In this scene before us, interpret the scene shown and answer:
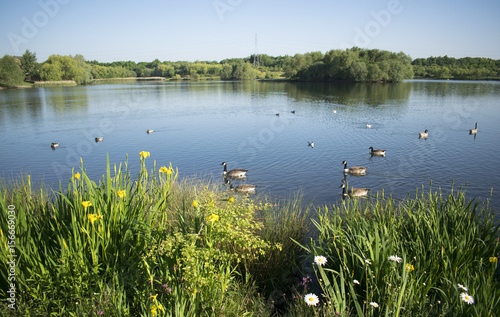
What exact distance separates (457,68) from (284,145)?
389 ft

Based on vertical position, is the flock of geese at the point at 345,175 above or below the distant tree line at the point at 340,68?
below

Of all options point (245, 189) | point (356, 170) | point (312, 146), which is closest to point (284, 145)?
point (312, 146)

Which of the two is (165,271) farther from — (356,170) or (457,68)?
(457,68)

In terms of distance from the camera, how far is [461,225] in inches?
209

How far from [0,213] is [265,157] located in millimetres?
14592

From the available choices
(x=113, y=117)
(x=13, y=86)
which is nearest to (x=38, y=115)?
(x=113, y=117)

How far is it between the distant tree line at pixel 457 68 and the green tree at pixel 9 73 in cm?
13248

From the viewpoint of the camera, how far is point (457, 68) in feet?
365

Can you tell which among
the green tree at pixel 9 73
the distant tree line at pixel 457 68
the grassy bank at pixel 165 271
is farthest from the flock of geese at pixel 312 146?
the distant tree line at pixel 457 68

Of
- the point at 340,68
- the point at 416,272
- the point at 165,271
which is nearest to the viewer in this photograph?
the point at 165,271

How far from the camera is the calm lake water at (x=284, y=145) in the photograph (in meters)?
14.3

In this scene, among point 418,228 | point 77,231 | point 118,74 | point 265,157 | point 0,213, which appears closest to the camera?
point 77,231

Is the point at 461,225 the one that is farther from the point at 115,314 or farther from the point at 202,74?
the point at 202,74

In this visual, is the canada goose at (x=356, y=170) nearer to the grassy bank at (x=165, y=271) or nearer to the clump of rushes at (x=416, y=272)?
the clump of rushes at (x=416, y=272)
